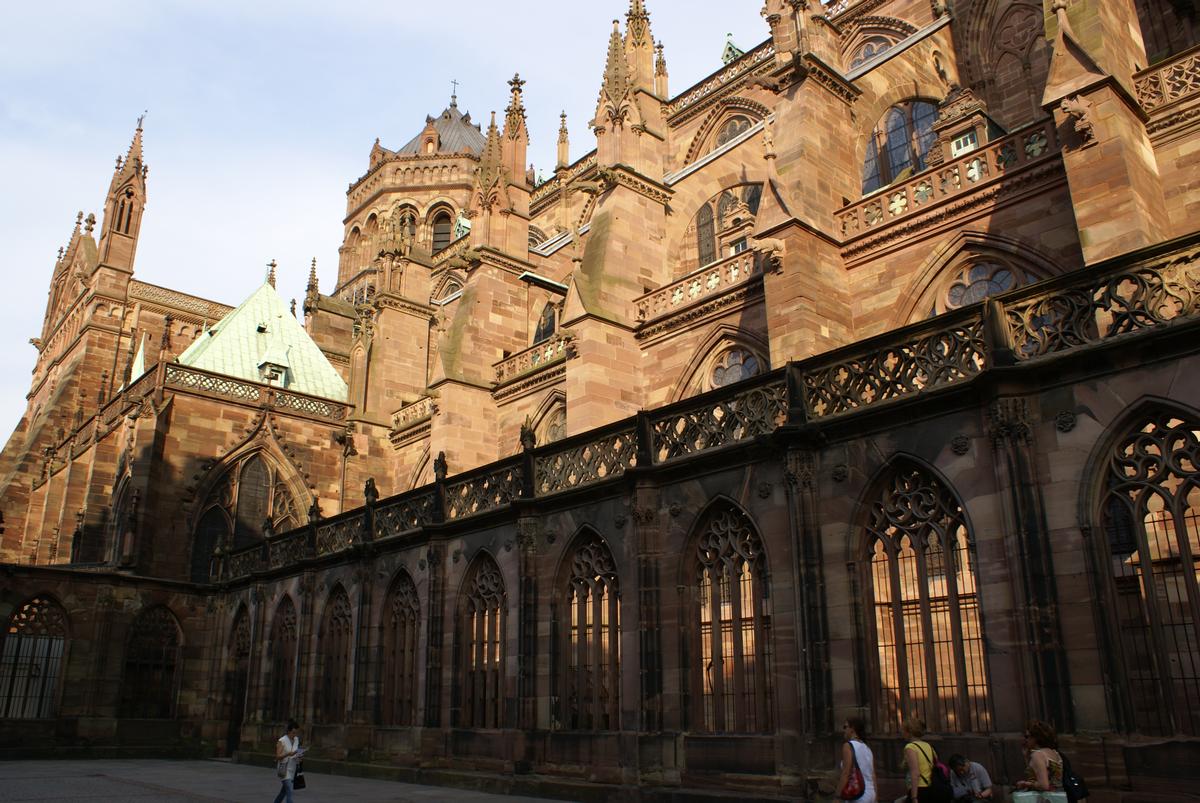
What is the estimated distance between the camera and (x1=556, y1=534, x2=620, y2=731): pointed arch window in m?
13.2

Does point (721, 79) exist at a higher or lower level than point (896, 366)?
higher

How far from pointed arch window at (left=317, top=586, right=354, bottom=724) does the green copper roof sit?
1607cm

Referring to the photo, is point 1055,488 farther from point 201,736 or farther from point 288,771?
point 201,736

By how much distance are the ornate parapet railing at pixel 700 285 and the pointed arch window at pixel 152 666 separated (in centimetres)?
1640

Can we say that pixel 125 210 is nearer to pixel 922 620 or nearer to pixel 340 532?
pixel 340 532

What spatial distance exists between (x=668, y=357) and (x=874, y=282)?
18.8 ft

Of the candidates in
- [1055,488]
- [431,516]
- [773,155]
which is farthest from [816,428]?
[773,155]

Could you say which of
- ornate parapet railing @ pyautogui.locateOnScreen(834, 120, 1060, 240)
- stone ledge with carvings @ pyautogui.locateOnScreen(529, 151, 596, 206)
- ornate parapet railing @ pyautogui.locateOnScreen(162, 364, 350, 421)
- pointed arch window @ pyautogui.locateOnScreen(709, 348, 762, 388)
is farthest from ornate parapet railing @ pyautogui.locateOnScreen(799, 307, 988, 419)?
stone ledge with carvings @ pyautogui.locateOnScreen(529, 151, 596, 206)

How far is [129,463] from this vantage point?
99.3 ft

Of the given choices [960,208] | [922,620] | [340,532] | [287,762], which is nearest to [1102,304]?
[922,620]

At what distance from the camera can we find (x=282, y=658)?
888 inches

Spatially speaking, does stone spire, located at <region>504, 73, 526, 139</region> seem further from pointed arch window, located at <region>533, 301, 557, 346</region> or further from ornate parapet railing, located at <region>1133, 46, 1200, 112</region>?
ornate parapet railing, located at <region>1133, 46, 1200, 112</region>

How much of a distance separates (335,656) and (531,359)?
10.8 meters

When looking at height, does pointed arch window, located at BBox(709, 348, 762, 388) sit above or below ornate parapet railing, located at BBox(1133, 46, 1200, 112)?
below
